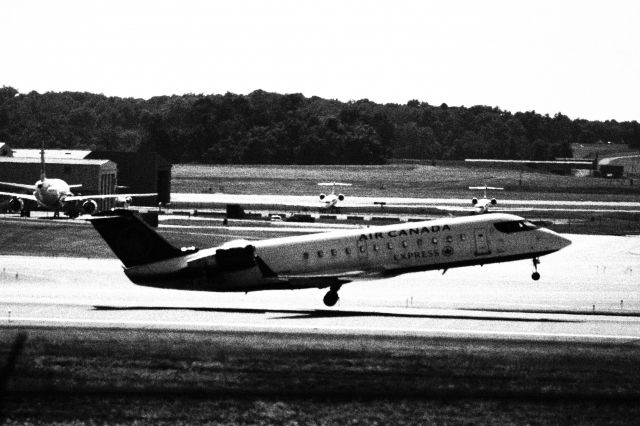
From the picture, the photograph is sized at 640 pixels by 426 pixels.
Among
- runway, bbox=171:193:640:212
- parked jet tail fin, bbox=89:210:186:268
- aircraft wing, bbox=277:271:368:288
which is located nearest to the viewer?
parked jet tail fin, bbox=89:210:186:268

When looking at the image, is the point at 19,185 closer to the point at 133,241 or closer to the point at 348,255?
the point at 133,241

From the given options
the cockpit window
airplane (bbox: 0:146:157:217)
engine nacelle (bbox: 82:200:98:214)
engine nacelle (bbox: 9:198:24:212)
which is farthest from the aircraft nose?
engine nacelle (bbox: 9:198:24:212)

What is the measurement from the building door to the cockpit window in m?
0.66

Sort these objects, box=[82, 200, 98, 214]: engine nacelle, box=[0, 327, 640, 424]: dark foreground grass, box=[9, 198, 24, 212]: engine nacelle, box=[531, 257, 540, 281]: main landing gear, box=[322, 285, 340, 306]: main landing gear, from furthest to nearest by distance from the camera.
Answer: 1. box=[9, 198, 24, 212]: engine nacelle
2. box=[82, 200, 98, 214]: engine nacelle
3. box=[531, 257, 540, 281]: main landing gear
4. box=[322, 285, 340, 306]: main landing gear
5. box=[0, 327, 640, 424]: dark foreground grass

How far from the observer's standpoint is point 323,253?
48.2 meters

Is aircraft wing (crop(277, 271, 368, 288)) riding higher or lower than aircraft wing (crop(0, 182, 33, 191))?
higher

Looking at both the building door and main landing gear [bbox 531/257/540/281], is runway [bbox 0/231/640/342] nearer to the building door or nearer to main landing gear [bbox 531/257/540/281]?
main landing gear [bbox 531/257/540/281]

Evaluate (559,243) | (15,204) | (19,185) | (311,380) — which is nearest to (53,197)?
(15,204)

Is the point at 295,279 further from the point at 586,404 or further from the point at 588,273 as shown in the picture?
the point at 588,273

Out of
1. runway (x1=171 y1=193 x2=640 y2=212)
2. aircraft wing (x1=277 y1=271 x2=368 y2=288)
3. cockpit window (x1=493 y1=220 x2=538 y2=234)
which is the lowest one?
runway (x1=171 y1=193 x2=640 y2=212)

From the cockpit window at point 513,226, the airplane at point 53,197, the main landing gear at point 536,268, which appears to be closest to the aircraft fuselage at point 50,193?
the airplane at point 53,197

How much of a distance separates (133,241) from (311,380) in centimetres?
1698

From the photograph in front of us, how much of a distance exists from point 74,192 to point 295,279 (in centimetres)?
7286

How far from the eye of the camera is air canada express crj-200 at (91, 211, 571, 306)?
47.1 meters
